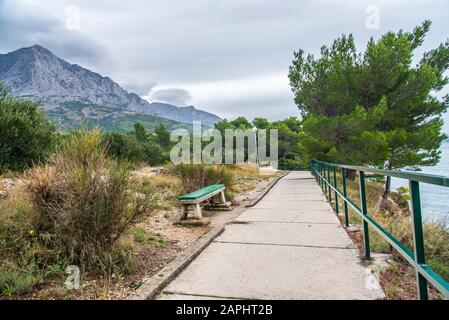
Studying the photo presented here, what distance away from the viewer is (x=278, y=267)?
3.19 m

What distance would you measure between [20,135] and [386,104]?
16333mm

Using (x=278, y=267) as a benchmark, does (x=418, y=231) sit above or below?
above

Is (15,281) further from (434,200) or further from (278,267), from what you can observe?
(434,200)

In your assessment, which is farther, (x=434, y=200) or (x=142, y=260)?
(x=142, y=260)

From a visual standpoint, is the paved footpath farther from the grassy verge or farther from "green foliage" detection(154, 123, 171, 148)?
"green foliage" detection(154, 123, 171, 148)

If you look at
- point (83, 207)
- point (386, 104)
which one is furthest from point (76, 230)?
point (386, 104)

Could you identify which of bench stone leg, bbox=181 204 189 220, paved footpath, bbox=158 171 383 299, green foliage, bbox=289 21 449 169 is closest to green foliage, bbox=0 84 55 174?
bench stone leg, bbox=181 204 189 220

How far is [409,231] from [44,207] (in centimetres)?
444

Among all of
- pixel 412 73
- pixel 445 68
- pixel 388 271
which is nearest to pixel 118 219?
pixel 388 271

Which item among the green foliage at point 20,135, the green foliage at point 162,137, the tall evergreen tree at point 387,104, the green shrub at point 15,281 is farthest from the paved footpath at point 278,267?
the green foliage at point 162,137

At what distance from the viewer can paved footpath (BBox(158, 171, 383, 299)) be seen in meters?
2.60

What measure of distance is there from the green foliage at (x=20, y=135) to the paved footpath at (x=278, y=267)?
29.1ft

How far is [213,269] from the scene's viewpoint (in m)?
3.18
